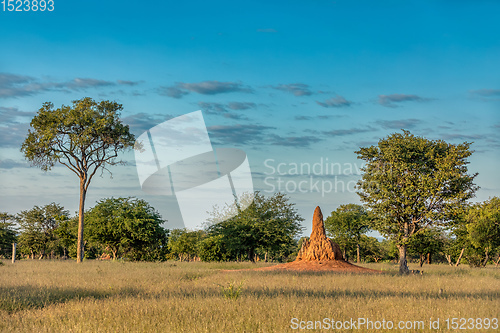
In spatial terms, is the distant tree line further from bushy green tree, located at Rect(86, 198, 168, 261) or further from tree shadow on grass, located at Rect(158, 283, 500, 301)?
tree shadow on grass, located at Rect(158, 283, 500, 301)

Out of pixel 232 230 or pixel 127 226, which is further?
pixel 232 230

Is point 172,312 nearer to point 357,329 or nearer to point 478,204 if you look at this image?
point 357,329

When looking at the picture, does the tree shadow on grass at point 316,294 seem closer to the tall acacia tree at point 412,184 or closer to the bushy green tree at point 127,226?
A: the tall acacia tree at point 412,184

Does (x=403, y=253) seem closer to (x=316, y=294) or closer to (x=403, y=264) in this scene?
(x=403, y=264)

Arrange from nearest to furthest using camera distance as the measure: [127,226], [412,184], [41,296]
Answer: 1. [41,296]
2. [412,184]
3. [127,226]

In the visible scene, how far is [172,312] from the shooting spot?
9812 mm

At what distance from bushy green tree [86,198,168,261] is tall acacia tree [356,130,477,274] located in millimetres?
20295

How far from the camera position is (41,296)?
12.6 meters

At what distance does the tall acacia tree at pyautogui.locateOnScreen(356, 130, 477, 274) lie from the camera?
2948cm

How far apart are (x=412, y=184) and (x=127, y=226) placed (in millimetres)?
24826

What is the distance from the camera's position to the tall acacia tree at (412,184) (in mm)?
29484

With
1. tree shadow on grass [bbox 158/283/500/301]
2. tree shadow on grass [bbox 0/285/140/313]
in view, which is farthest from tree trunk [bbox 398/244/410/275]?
tree shadow on grass [bbox 0/285/140/313]

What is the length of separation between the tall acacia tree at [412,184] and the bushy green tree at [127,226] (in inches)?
799

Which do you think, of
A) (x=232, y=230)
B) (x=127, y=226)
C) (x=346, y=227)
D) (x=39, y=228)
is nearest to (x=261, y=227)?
(x=232, y=230)
